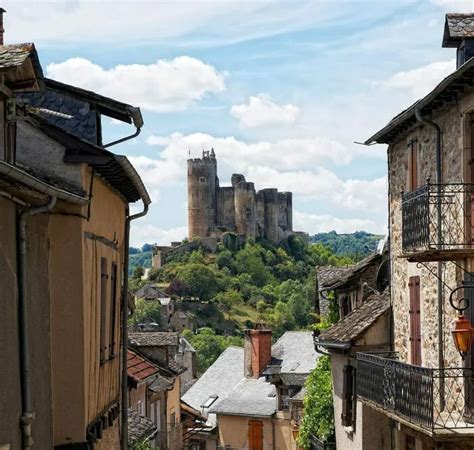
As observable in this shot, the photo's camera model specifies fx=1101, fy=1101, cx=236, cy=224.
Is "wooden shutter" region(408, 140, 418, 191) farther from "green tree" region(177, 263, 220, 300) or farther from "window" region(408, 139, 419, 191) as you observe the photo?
"green tree" region(177, 263, 220, 300)

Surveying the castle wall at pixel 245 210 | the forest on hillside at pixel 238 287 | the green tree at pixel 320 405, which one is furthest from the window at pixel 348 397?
the castle wall at pixel 245 210

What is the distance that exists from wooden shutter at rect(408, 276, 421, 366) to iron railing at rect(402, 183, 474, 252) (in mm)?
2992

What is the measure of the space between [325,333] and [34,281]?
1385 centimetres

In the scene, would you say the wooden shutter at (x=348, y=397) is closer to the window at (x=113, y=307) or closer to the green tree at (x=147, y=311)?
the window at (x=113, y=307)

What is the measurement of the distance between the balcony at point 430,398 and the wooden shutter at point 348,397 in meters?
6.33

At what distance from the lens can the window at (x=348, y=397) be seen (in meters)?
24.5

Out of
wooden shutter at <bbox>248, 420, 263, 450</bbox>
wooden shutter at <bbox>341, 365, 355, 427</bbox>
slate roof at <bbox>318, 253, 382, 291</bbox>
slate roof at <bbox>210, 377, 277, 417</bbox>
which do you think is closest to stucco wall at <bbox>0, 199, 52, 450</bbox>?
wooden shutter at <bbox>341, 365, 355, 427</bbox>

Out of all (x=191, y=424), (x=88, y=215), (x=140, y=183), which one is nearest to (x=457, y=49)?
(x=140, y=183)

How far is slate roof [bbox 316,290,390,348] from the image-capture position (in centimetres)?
2256

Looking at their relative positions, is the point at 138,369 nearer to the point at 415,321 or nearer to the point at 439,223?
the point at 415,321

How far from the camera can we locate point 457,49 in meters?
Result: 16.8

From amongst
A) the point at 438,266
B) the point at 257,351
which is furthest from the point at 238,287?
the point at 438,266

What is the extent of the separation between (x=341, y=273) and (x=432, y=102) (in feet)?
48.8

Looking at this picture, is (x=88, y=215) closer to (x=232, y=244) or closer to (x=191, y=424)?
(x=191, y=424)
